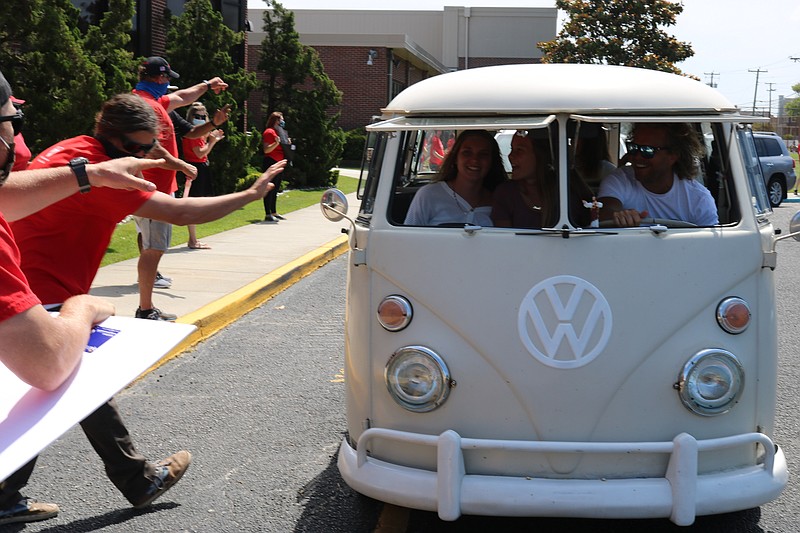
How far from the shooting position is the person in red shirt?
288cm


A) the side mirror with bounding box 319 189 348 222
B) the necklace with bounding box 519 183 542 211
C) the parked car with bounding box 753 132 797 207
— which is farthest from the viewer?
the parked car with bounding box 753 132 797 207

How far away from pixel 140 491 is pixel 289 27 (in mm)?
24478

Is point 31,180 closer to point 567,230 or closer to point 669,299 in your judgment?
point 567,230

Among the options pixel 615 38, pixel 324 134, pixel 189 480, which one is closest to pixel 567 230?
pixel 189 480

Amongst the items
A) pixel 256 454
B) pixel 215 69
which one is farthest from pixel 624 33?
pixel 256 454

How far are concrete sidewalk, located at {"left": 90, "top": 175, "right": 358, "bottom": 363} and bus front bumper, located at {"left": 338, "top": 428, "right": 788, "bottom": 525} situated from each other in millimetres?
4216

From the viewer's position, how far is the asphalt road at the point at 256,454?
446cm

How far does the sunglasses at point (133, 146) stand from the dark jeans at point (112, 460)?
1.16m

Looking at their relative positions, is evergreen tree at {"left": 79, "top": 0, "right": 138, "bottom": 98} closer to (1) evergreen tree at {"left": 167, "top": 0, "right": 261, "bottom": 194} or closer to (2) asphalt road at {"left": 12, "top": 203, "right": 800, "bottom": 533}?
(1) evergreen tree at {"left": 167, "top": 0, "right": 261, "bottom": 194}

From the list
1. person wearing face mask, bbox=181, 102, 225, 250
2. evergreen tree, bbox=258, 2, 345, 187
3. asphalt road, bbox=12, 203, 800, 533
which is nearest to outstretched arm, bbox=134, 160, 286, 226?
asphalt road, bbox=12, 203, 800, 533

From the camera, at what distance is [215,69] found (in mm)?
19984

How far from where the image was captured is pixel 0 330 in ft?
9.34

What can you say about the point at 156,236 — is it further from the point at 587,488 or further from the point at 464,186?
the point at 587,488

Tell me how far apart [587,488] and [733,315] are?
92 cm
